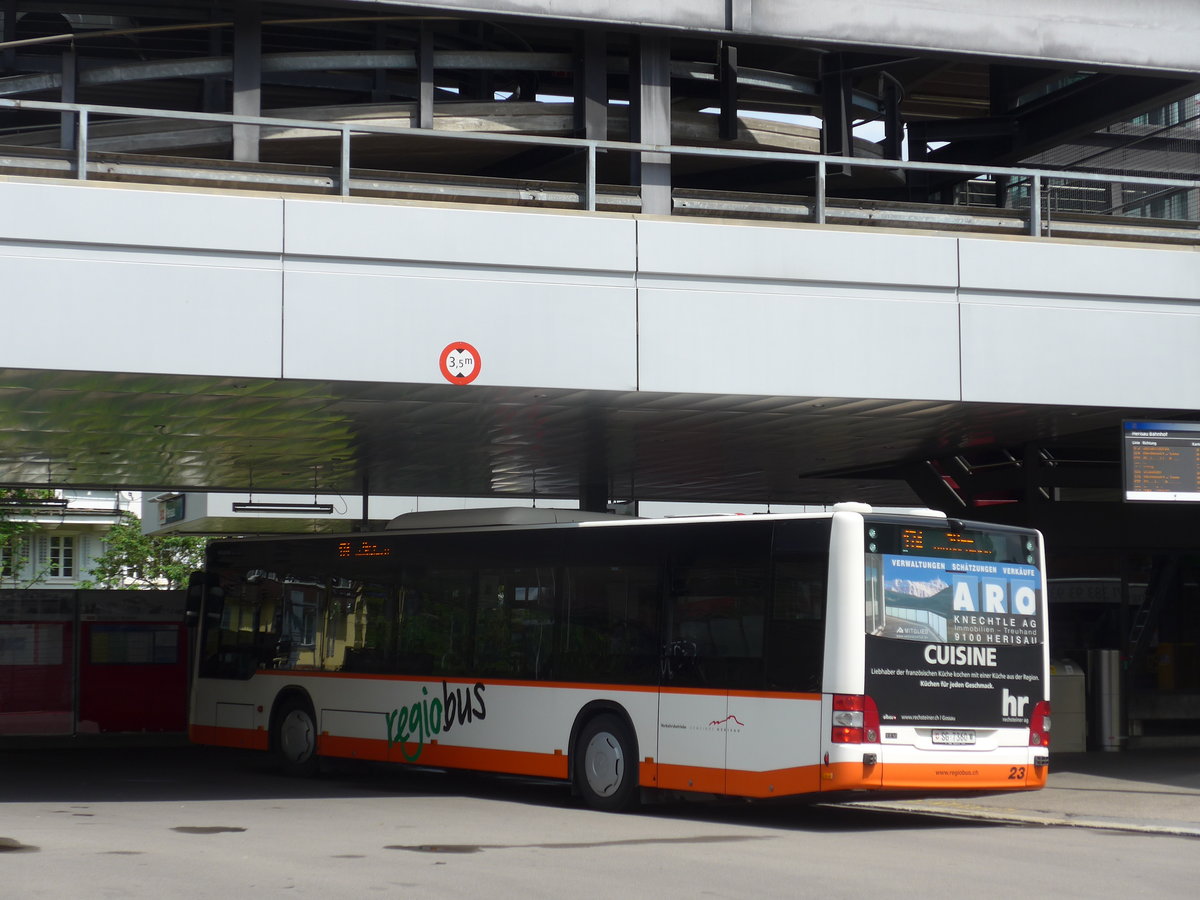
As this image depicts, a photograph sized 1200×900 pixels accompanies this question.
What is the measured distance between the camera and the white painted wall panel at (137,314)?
1343 centimetres

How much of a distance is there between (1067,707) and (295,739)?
9.84m

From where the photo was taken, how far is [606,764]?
14.7 metres

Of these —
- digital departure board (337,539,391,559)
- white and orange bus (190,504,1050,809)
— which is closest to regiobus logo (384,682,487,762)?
white and orange bus (190,504,1050,809)

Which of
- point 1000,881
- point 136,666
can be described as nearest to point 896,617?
point 1000,881

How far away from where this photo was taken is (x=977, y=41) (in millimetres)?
17375

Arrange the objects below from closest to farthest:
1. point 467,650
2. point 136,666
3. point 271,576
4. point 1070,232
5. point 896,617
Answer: point 896,617 → point 467,650 → point 1070,232 → point 271,576 → point 136,666

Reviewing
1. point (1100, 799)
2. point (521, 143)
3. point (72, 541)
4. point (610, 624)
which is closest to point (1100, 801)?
point (1100, 799)

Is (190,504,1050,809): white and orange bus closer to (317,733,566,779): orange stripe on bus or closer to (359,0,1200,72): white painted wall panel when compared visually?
(317,733,566,779): orange stripe on bus

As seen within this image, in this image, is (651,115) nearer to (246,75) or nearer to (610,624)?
(246,75)

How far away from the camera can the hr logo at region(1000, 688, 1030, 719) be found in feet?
44.6

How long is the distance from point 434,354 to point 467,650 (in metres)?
3.56

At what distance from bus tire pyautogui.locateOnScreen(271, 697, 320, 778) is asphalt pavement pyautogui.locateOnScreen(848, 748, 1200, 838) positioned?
6.61 metres

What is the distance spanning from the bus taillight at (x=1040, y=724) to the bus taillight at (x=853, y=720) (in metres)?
1.85

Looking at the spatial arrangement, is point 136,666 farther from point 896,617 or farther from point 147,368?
point 896,617
